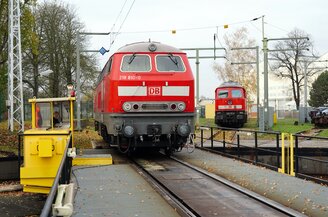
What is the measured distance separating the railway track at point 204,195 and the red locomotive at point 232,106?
898 inches

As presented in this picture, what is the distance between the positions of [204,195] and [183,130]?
17.7 ft

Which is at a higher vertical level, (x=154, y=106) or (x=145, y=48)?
(x=145, y=48)

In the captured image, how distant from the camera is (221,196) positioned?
29.9ft

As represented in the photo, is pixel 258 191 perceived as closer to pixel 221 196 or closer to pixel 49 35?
pixel 221 196

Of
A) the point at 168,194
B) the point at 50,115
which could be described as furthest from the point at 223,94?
the point at 168,194

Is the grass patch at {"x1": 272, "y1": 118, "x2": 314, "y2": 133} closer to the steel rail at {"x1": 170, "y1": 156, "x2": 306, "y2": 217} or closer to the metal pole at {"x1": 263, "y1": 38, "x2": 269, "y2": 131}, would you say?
the metal pole at {"x1": 263, "y1": 38, "x2": 269, "y2": 131}

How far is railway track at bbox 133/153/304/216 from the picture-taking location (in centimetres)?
780

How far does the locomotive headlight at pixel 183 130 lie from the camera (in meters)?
14.5

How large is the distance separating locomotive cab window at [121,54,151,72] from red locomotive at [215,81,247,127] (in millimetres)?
21155

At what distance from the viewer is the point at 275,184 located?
33.9 ft

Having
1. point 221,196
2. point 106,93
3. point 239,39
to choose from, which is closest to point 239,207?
point 221,196

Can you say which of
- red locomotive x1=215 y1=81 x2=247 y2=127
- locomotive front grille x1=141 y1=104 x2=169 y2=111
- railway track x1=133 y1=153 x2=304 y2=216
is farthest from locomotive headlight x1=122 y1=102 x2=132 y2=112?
red locomotive x1=215 y1=81 x2=247 y2=127

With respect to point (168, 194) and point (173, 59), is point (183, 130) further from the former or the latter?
point (168, 194)

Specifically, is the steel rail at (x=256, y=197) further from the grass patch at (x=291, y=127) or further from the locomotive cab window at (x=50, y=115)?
the grass patch at (x=291, y=127)
